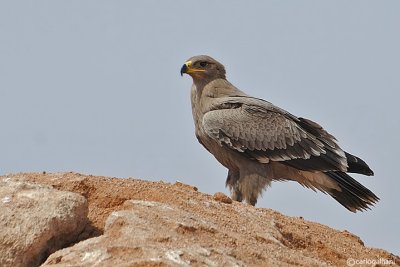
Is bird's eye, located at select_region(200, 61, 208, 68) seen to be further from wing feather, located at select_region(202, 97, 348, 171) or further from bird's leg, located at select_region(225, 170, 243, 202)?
bird's leg, located at select_region(225, 170, 243, 202)

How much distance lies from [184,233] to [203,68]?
774cm

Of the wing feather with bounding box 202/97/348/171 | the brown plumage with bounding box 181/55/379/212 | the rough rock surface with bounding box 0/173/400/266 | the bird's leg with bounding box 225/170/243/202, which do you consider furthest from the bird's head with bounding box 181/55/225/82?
the rough rock surface with bounding box 0/173/400/266

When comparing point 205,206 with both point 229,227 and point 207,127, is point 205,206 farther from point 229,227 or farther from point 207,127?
point 207,127

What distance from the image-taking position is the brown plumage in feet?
47.9

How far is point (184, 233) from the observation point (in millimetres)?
8305

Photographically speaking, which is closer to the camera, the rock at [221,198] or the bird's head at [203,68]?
the rock at [221,198]

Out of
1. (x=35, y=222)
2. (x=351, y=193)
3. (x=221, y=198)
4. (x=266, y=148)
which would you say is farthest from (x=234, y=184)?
(x=35, y=222)

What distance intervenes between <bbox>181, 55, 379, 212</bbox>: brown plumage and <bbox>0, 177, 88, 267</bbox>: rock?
230 inches

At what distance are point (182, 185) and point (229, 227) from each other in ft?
6.30

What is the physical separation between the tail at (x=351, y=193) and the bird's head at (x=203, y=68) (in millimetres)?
2518

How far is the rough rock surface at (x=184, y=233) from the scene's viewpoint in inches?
305

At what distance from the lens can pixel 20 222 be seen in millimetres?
8258

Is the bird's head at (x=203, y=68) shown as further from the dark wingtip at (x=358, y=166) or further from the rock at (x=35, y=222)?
the rock at (x=35, y=222)

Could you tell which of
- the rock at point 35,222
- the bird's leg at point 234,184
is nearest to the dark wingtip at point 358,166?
the bird's leg at point 234,184
